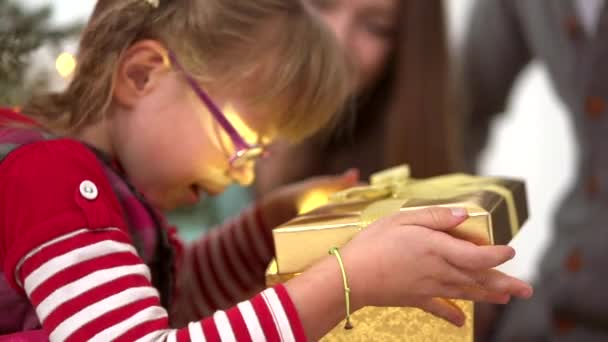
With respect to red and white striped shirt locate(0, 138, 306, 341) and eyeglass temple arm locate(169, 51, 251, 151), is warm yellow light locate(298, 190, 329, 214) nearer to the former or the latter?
eyeglass temple arm locate(169, 51, 251, 151)

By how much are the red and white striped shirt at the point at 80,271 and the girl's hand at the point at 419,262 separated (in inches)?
2.1

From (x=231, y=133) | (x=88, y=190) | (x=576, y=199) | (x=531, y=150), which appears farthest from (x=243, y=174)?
(x=531, y=150)

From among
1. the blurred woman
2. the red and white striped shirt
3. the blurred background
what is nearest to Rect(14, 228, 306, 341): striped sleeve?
the red and white striped shirt

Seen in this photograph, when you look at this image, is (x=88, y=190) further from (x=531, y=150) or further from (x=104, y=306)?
(x=531, y=150)

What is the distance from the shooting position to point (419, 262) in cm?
45

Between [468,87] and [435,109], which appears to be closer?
[435,109]

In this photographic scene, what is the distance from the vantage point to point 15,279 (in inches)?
18.7

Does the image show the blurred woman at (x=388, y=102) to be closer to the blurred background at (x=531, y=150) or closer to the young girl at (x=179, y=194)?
the blurred background at (x=531, y=150)

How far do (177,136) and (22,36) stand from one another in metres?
0.16

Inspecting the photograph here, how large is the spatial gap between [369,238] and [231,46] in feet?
0.71

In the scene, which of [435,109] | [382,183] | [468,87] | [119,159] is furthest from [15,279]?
[468,87]

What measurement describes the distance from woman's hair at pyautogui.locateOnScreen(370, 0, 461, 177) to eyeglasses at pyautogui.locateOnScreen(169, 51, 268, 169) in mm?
420

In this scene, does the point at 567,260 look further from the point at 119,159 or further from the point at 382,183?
the point at 119,159

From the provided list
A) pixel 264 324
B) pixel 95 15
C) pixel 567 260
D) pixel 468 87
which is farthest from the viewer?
pixel 468 87
